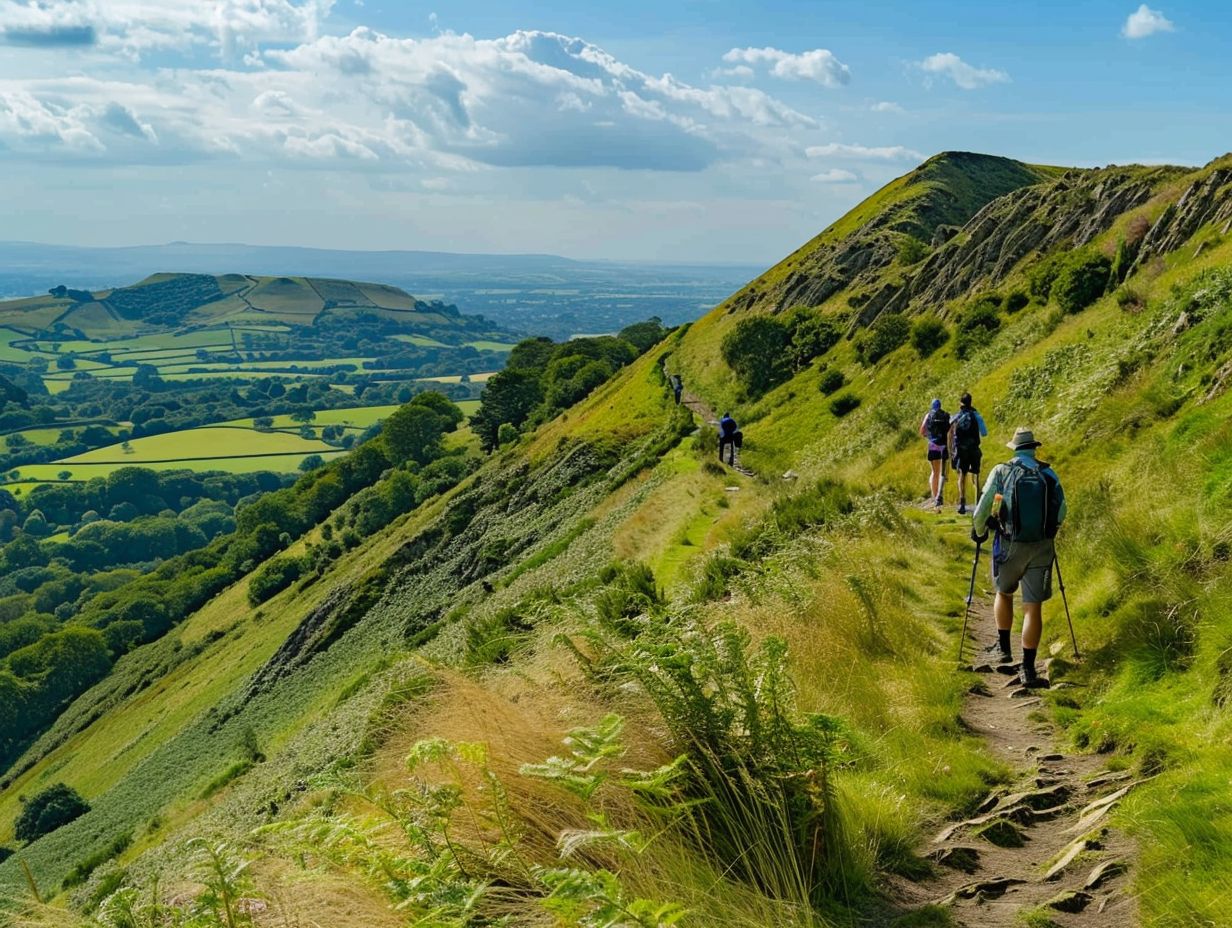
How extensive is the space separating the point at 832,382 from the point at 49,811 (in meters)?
58.2

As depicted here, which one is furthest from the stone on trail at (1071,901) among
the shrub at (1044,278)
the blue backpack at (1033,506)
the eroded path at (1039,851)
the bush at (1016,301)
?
the bush at (1016,301)

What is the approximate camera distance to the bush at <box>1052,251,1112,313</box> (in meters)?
33.8

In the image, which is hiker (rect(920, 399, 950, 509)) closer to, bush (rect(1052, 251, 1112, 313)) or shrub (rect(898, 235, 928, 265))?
bush (rect(1052, 251, 1112, 313))

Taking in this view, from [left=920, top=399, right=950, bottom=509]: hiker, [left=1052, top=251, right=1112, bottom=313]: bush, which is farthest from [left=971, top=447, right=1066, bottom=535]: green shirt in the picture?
[left=1052, top=251, right=1112, bottom=313]: bush

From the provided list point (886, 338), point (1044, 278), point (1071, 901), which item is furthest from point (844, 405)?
point (1071, 901)

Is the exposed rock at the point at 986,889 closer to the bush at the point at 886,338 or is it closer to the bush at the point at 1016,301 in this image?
the bush at the point at 1016,301

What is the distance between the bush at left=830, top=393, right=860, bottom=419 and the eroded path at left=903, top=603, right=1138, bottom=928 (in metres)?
37.9

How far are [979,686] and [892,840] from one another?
3.64 metres

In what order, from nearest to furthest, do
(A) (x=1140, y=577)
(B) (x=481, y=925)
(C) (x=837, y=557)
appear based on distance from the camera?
(B) (x=481, y=925), (A) (x=1140, y=577), (C) (x=837, y=557)

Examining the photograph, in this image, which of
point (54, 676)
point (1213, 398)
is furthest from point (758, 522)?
point (54, 676)

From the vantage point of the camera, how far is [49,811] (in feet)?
196

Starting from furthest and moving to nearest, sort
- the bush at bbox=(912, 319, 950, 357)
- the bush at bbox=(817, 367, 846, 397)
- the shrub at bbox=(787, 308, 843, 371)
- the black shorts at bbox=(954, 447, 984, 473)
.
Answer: the shrub at bbox=(787, 308, 843, 371) → the bush at bbox=(817, 367, 846, 397) → the bush at bbox=(912, 319, 950, 357) → the black shorts at bbox=(954, 447, 984, 473)

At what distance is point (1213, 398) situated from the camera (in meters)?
12.6

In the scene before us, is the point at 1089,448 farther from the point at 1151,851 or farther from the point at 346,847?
the point at 346,847
